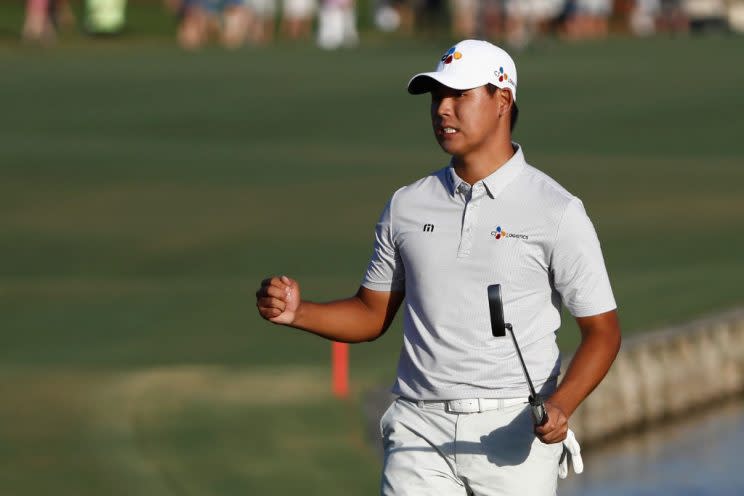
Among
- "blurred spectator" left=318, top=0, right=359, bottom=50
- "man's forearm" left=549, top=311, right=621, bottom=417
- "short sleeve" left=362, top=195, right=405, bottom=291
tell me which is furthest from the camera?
"blurred spectator" left=318, top=0, right=359, bottom=50

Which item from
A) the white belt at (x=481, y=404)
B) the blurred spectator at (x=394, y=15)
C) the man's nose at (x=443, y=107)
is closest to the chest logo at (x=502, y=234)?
the man's nose at (x=443, y=107)

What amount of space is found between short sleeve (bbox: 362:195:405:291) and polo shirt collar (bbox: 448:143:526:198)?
220mm

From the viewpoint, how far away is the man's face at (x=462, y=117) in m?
5.38

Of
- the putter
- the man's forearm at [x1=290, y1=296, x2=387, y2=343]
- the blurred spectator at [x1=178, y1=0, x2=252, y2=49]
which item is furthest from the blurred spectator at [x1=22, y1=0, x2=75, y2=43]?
the putter

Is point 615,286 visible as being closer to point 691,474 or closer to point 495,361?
point 691,474

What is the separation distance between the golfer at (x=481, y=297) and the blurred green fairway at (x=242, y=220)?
3.76 m

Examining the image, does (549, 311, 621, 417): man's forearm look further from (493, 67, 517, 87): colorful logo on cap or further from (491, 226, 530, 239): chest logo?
(493, 67, 517, 87): colorful logo on cap

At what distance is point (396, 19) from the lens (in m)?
51.6

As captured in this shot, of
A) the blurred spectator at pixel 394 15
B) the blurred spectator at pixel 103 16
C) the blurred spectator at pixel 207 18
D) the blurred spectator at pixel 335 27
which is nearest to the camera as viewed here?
the blurred spectator at pixel 207 18

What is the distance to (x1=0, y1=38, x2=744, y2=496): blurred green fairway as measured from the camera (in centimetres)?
1000

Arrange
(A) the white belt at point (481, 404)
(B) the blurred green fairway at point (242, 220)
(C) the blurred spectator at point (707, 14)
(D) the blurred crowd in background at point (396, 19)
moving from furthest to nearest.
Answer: (C) the blurred spectator at point (707, 14) → (D) the blurred crowd in background at point (396, 19) → (B) the blurred green fairway at point (242, 220) → (A) the white belt at point (481, 404)

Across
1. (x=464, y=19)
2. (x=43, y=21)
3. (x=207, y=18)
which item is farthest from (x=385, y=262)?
(x=464, y=19)

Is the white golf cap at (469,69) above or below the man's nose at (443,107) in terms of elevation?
above

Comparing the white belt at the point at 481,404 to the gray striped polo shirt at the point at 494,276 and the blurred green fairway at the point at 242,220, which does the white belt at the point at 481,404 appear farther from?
the blurred green fairway at the point at 242,220
